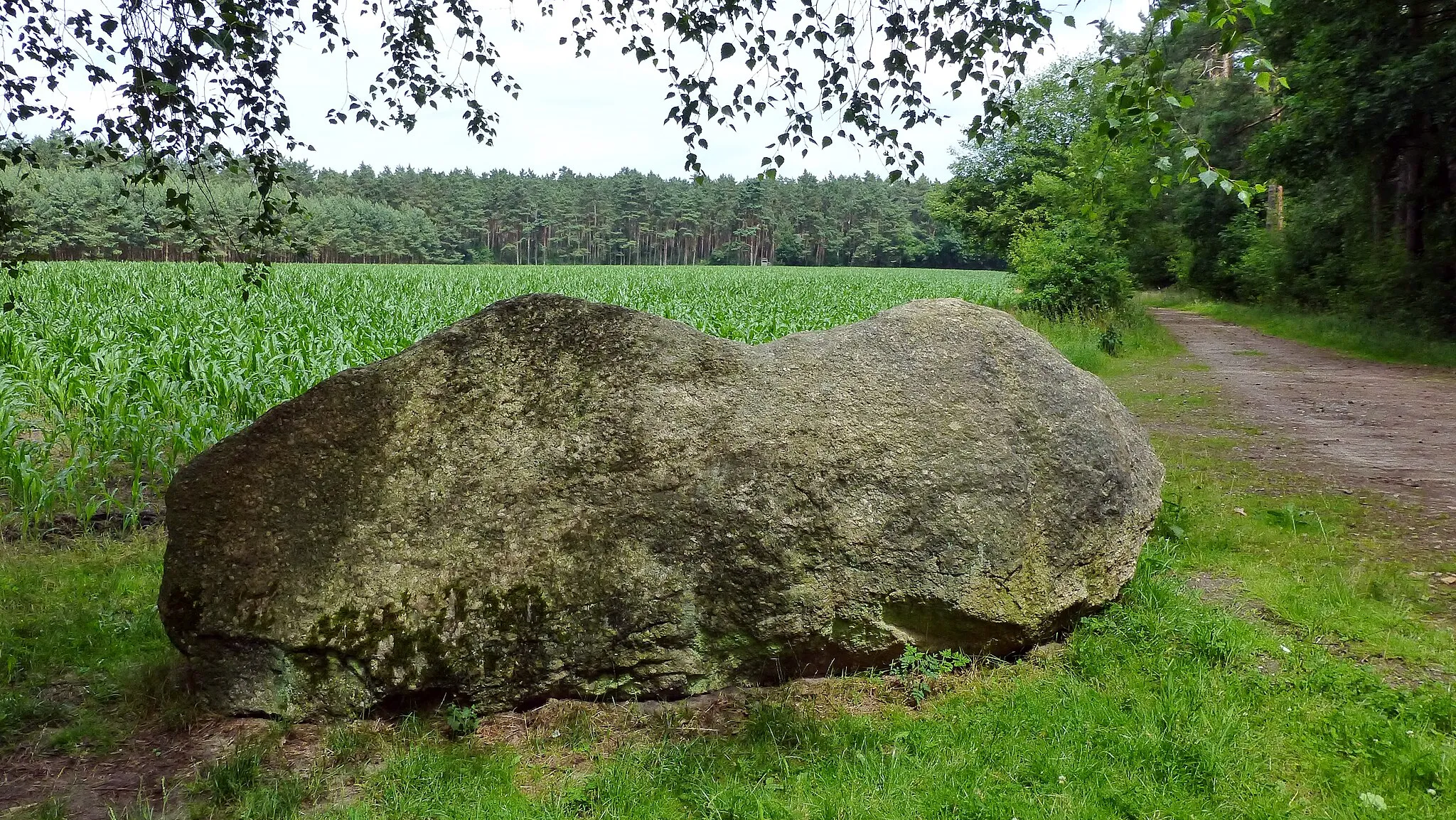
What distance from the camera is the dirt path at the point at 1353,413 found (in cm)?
736

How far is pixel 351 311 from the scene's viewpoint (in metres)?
13.9

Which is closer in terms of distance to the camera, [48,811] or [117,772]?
[48,811]

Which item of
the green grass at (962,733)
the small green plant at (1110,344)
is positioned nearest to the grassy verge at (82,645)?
the green grass at (962,733)

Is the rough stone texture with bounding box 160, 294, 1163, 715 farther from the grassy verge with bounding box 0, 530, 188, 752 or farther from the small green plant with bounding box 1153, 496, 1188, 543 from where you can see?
the small green plant with bounding box 1153, 496, 1188, 543

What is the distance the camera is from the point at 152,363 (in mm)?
8453

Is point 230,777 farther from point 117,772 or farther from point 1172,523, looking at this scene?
point 1172,523

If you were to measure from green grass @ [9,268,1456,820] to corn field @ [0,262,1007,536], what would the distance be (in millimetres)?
1723

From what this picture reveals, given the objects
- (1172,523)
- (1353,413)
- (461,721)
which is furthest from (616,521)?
(1353,413)

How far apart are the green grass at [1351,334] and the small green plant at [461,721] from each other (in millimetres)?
18251

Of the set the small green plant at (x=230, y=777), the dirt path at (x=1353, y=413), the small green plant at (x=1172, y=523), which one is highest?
the dirt path at (x=1353, y=413)

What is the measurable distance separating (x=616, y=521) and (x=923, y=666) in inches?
63.5

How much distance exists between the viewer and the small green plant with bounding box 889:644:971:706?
3883 mm

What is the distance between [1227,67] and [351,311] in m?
36.2

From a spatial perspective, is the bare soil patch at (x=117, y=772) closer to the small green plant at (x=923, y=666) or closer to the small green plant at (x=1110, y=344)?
the small green plant at (x=923, y=666)
